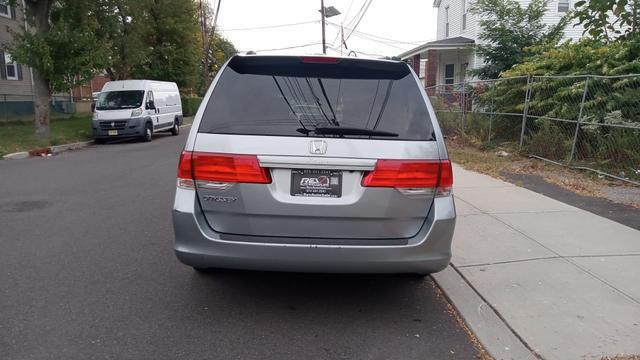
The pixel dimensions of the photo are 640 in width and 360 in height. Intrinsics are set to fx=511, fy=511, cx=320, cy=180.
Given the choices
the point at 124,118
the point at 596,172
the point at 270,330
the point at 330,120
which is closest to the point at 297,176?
the point at 330,120

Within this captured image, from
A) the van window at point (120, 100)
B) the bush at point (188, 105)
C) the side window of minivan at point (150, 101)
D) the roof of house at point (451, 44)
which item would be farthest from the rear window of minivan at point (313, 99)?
the bush at point (188, 105)

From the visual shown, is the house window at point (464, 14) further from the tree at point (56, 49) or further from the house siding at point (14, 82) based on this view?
the house siding at point (14, 82)

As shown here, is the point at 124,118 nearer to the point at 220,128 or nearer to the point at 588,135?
the point at 588,135

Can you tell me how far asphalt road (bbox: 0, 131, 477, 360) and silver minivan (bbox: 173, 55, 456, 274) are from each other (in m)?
0.49

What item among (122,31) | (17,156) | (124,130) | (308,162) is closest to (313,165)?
(308,162)

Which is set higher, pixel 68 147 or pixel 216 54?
pixel 216 54

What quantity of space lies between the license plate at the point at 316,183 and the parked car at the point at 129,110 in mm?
16279

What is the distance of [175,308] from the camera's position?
3.88 meters

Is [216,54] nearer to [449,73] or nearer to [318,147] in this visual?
[449,73]

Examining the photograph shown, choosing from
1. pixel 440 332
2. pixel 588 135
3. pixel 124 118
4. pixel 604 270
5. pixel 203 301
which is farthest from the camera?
pixel 124 118

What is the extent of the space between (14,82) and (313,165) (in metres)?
27.7

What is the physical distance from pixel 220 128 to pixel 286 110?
1.51ft

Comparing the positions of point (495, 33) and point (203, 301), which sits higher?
point (495, 33)

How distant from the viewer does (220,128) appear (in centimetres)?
343
